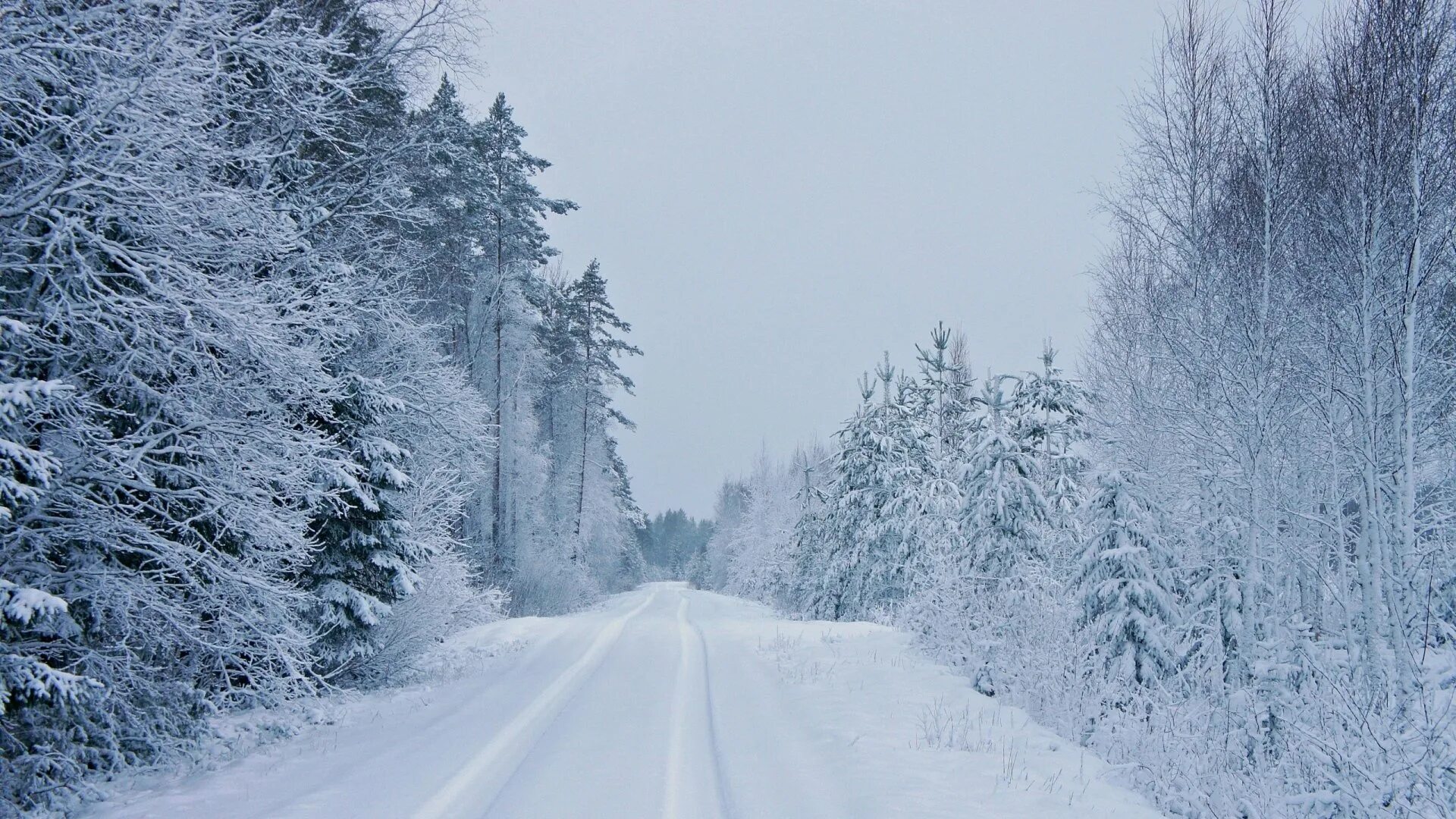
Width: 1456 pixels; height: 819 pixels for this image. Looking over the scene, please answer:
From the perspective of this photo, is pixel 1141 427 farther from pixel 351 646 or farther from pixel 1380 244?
pixel 351 646

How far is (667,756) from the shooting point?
665 centimetres

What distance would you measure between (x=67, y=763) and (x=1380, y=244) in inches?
564

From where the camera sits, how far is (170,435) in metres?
5.87

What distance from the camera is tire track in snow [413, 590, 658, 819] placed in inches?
207

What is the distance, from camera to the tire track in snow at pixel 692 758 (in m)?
5.35

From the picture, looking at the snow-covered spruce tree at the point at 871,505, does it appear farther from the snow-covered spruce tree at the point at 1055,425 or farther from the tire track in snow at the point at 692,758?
the tire track in snow at the point at 692,758

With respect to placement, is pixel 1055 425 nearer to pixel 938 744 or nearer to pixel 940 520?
pixel 940 520

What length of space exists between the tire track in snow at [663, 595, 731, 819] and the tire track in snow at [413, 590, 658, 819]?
54.2 inches

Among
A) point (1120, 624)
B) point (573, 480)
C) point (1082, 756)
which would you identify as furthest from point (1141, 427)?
point (573, 480)

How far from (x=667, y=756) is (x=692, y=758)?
240mm

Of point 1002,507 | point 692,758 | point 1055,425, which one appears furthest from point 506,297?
point 692,758

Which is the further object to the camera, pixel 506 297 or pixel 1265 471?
pixel 506 297

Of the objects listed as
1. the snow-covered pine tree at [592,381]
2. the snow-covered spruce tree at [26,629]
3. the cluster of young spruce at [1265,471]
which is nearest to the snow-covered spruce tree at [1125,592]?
the cluster of young spruce at [1265,471]

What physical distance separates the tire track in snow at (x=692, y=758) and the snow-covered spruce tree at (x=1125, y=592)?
5.58 meters
